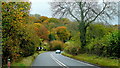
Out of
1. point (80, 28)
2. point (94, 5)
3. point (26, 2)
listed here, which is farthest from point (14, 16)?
point (80, 28)

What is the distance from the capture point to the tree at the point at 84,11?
3447 centimetres

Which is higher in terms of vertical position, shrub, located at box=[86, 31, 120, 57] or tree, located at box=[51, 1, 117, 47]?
tree, located at box=[51, 1, 117, 47]

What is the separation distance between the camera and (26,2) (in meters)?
15.4

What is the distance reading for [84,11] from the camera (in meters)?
36.7

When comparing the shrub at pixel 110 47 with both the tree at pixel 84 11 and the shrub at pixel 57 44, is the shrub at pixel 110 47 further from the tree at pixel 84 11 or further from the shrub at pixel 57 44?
the shrub at pixel 57 44

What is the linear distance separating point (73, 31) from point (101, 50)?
469 inches

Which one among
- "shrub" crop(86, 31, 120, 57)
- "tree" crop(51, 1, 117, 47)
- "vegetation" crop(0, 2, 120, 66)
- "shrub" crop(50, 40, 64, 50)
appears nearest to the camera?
"vegetation" crop(0, 2, 120, 66)

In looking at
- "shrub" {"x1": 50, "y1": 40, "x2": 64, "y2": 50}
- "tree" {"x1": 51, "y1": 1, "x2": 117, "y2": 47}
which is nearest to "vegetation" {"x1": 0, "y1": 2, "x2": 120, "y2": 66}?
"tree" {"x1": 51, "y1": 1, "x2": 117, "y2": 47}

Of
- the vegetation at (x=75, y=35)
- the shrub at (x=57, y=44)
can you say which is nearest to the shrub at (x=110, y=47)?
the vegetation at (x=75, y=35)

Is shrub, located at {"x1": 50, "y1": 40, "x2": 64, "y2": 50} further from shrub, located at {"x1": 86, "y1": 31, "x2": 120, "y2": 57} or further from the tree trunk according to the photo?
shrub, located at {"x1": 86, "y1": 31, "x2": 120, "y2": 57}

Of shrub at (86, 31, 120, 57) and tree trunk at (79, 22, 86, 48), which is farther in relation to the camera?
tree trunk at (79, 22, 86, 48)

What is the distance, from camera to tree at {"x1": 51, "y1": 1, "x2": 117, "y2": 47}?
34.5 meters

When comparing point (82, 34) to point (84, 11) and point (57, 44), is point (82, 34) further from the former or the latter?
point (57, 44)

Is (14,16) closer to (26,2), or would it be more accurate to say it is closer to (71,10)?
(26,2)
